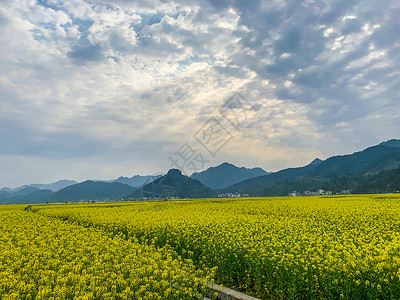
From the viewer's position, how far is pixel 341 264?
6.86 metres

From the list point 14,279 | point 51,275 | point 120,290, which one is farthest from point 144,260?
point 14,279

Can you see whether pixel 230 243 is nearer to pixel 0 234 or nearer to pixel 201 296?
pixel 201 296

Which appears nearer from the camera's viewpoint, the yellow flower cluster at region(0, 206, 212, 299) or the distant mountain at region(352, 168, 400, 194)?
the yellow flower cluster at region(0, 206, 212, 299)

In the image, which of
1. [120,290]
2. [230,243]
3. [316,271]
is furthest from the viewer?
[230,243]

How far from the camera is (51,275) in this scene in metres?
6.54

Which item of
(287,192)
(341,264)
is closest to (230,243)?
(341,264)

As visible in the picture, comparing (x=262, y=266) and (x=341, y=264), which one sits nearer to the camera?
(x=341, y=264)

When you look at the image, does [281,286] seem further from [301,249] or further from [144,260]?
[144,260]

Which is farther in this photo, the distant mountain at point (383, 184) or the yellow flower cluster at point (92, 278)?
the distant mountain at point (383, 184)

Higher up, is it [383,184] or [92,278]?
[383,184]

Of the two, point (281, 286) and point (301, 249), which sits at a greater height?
point (301, 249)

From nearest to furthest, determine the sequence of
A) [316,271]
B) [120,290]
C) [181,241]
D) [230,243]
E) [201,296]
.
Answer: [120,290], [201,296], [316,271], [230,243], [181,241]

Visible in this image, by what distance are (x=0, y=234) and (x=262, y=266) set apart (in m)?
12.3

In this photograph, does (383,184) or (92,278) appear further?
(383,184)
